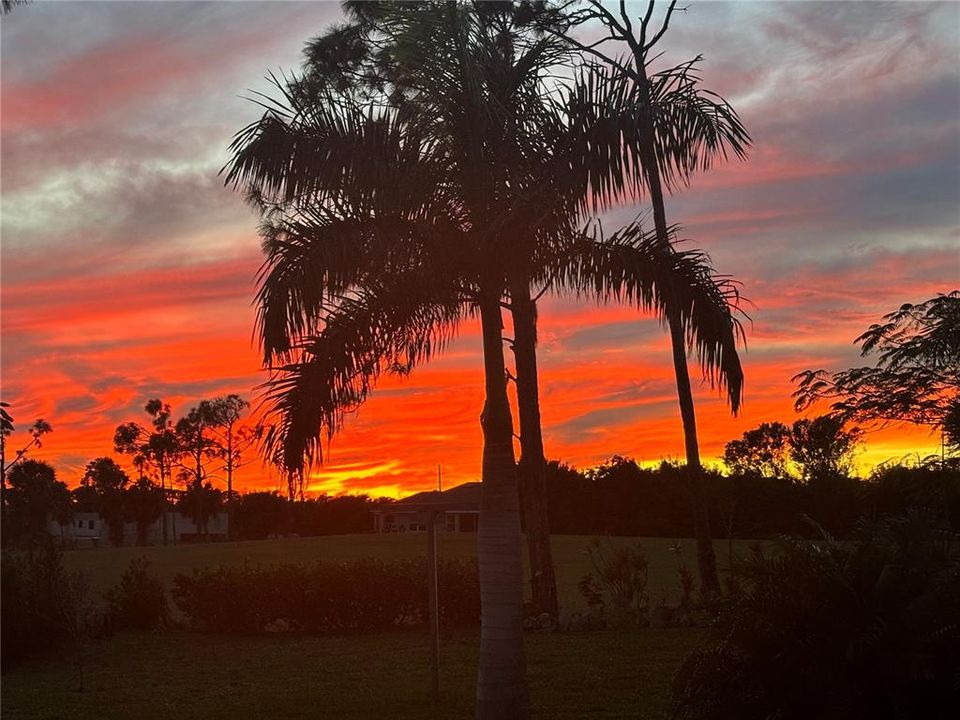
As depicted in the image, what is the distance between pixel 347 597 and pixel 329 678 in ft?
20.5

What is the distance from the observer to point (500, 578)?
10.3 m

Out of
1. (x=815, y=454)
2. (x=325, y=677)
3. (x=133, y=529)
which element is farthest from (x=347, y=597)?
(x=133, y=529)

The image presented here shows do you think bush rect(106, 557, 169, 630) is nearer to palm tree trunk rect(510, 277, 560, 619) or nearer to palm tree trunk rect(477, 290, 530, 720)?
palm tree trunk rect(510, 277, 560, 619)

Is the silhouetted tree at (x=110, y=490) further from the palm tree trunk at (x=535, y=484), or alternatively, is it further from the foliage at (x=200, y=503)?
the palm tree trunk at (x=535, y=484)

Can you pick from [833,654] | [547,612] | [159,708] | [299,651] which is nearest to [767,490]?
[547,612]

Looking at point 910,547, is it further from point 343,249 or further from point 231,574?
point 231,574

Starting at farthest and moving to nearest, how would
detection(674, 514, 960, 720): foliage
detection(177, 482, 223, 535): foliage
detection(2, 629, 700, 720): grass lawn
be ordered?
1. detection(177, 482, 223, 535): foliage
2. detection(2, 629, 700, 720): grass lawn
3. detection(674, 514, 960, 720): foliage

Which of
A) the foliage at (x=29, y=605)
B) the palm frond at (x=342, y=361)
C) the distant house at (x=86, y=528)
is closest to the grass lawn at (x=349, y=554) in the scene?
the foliage at (x=29, y=605)

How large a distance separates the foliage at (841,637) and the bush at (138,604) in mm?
17118

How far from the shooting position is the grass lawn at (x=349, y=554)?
43.1m

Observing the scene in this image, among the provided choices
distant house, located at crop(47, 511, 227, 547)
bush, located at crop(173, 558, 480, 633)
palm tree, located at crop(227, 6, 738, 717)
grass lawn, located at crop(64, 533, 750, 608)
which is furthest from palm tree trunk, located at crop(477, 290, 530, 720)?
distant house, located at crop(47, 511, 227, 547)

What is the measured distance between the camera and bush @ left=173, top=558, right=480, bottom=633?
2155cm

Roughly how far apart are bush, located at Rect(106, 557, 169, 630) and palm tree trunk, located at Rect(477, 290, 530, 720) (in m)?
14.9

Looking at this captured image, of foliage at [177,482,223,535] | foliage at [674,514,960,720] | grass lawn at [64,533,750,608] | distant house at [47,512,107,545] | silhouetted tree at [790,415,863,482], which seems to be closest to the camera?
foliage at [674,514,960,720]
